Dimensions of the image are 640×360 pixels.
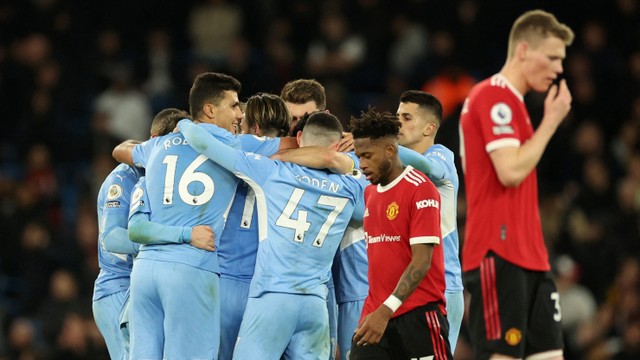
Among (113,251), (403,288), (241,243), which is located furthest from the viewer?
(113,251)

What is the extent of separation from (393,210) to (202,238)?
5.60ft

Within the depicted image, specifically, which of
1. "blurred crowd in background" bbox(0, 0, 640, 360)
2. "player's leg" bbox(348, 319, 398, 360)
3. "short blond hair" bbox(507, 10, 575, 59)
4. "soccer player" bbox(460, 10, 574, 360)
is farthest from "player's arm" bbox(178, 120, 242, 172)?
"blurred crowd in background" bbox(0, 0, 640, 360)

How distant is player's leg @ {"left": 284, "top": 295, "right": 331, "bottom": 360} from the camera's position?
8648 millimetres

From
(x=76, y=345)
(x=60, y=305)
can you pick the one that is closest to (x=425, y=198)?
(x=76, y=345)

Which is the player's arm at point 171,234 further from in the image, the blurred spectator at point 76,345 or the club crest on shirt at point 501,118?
the blurred spectator at point 76,345

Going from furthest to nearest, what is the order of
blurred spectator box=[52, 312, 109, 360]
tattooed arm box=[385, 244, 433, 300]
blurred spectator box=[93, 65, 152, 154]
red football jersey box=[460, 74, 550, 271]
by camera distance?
1. blurred spectator box=[93, 65, 152, 154]
2. blurred spectator box=[52, 312, 109, 360]
3. tattooed arm box=[385, 244, 433, 300]
4. red football jersey box=[460, 74, 550, 271]

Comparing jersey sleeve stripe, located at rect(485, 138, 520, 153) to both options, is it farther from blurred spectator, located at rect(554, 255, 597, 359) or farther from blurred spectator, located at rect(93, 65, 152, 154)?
blurred spectator, located at rect(93, 65, 152, 154)

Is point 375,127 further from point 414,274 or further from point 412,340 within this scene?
point 412,340

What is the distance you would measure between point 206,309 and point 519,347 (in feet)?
9.11

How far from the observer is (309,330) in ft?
28.7

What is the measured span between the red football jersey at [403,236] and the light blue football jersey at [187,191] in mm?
1530

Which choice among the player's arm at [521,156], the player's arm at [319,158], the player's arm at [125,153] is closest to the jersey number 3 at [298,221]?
the player's arm at [319,158]

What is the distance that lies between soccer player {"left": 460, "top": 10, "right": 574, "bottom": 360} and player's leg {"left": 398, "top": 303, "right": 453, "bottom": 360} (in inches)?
26.6

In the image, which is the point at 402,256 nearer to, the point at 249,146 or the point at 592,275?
the point at 249,146
